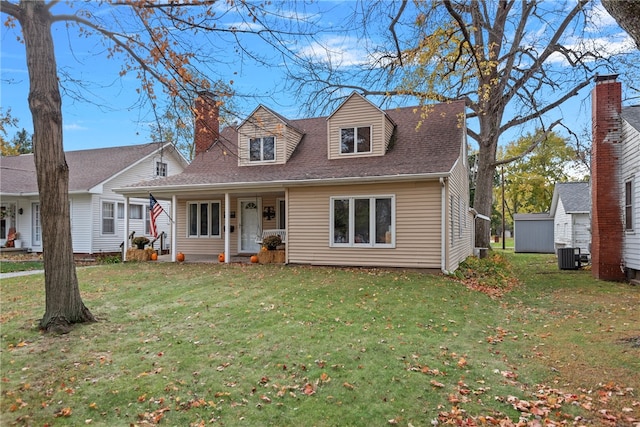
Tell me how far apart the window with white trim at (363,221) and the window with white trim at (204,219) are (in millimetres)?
6470

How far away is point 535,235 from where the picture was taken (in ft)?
95.1

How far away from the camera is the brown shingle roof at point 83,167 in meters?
19.0

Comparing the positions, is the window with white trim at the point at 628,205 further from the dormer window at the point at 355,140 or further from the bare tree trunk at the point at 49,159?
the bare tree trunk at the point at 49,159

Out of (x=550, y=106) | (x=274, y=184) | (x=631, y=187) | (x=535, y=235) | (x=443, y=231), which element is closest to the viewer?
(x=443, y=231)

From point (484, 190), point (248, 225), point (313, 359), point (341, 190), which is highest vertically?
point (484, 190)

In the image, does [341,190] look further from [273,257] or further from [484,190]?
[484,190]

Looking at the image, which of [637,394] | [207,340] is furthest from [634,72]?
[207,340]

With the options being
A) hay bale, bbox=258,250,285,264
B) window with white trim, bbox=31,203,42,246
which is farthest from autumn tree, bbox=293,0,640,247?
window with white trim, bbox=31,203,42,246

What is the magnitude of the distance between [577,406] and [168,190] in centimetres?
1401

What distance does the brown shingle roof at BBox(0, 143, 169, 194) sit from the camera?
62.5ft

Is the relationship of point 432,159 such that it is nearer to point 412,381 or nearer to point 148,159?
point 412,381

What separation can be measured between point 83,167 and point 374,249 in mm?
16599

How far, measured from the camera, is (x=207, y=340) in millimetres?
5598


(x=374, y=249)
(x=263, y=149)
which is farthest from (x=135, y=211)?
(x=374, y=249)
